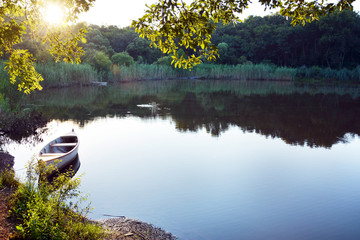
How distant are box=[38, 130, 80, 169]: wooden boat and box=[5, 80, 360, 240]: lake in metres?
0.71

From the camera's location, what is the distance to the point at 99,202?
357 inches

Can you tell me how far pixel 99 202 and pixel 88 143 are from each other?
679 centimetres

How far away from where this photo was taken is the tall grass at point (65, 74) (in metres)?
34.1

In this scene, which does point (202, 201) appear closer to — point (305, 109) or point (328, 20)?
point (305, 109)

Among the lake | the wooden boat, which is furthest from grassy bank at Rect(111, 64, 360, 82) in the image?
the wooden boat

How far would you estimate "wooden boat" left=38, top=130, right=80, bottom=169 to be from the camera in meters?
10.3

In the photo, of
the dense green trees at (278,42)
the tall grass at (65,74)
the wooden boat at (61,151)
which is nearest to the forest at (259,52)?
the dense green trees at (278,42)

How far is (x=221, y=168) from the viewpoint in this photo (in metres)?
12.2

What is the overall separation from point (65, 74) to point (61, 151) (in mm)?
27060

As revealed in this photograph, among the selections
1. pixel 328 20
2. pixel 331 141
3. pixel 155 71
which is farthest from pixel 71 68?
pixel 328 20

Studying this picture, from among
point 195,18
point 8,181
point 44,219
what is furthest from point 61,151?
point 195,18

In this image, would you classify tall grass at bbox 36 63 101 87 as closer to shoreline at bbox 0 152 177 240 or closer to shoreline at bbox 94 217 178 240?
shoreline at bbox 0 152 177 240

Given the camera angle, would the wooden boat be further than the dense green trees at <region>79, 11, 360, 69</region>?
No

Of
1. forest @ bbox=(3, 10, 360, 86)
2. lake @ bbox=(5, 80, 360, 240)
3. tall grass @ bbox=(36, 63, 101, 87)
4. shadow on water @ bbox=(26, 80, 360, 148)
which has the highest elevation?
forest @ bbox=(3, 10, 360, 86)
